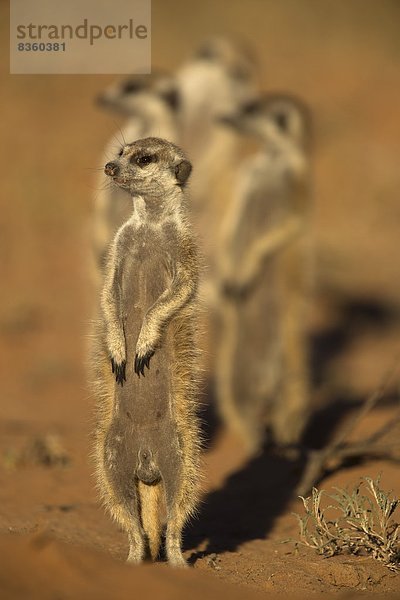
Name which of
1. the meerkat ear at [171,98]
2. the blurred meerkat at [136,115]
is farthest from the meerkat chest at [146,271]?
the meerkat ear at [171,98]

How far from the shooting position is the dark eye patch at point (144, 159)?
458 centimetres

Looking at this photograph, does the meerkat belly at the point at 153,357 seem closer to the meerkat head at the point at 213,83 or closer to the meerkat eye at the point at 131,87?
the meerkat eye at the point at 131,87

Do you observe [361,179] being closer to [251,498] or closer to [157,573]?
[251,498]

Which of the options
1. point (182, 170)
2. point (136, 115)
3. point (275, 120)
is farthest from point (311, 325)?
point (182, 170)

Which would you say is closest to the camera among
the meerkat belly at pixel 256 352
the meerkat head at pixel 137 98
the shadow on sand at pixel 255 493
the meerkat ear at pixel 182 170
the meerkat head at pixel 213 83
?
the meerkat ear at pixel 182 170

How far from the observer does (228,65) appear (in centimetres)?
1049

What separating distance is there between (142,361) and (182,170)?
3.01ft

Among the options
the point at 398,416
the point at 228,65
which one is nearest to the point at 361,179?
the point at 228,65

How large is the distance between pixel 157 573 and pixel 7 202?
1048 cm

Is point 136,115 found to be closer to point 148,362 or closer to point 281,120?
point 281,120

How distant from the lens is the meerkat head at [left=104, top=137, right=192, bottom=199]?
4551mm

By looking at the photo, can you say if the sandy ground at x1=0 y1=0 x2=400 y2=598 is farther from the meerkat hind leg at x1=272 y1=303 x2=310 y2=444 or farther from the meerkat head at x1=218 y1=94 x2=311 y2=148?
the meerkat head at x1=218 y1=94 x2=311 y2=148

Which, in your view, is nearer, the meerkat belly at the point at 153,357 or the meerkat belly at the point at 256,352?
the meerkat belly at the point at 153,357

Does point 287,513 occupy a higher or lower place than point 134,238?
lower
